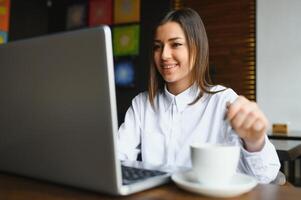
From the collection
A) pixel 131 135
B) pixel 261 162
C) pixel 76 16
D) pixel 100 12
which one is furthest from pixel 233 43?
pixel 261 162

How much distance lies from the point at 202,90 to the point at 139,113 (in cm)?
24

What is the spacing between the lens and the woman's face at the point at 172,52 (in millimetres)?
1174

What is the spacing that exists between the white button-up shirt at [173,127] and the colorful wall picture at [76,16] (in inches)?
119

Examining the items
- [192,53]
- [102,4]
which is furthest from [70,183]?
[102,4]

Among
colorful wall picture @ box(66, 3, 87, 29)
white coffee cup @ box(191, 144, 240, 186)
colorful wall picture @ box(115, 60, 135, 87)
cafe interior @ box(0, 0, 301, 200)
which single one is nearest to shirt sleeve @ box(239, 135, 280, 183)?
white coffee cup @ box(191, 144, 240, 186)

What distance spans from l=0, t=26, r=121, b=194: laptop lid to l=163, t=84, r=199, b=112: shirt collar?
60cm

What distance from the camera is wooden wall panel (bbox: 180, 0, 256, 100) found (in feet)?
10.0

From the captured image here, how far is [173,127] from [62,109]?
1.95 feet

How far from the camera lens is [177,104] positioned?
1.18 m

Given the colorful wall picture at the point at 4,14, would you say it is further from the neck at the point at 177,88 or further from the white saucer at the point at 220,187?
the white saucer at the point at 220,187

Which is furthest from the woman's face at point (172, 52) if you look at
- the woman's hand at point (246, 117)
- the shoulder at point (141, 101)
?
the woman's hand at point (246, 117)

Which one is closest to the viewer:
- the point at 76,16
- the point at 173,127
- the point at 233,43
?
the point at 173,127

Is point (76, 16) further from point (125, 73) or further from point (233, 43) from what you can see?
point (233, 43)

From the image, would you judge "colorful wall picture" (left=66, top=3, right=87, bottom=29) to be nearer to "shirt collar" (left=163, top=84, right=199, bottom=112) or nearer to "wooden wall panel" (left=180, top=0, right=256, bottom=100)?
"wooden wall panel" (left=180, top=0, right=256, bottom=100)
